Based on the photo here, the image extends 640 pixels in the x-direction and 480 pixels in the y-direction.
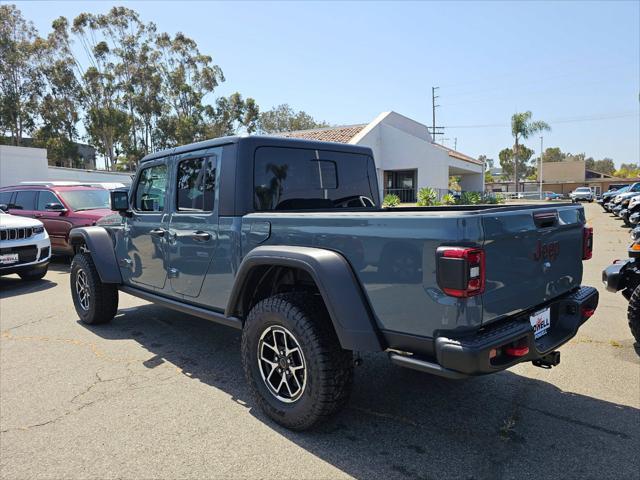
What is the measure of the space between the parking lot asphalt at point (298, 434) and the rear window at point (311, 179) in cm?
155

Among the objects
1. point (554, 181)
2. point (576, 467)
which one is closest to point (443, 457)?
point (576, 467)

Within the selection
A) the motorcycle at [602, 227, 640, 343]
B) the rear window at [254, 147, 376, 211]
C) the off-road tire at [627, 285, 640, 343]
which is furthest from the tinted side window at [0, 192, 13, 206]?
the off-road tire at [627, 285, 640, 343]

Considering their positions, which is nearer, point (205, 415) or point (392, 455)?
point (392, 455)

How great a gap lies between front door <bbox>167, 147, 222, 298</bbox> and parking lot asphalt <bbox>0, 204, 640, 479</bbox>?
3.00 feet

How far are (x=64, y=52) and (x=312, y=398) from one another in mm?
47727

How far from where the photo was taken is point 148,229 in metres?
4.40

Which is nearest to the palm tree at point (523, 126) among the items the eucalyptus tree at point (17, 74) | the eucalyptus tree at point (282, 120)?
the eucalyptus tree at point (282, 120)

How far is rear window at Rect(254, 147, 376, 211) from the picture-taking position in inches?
143

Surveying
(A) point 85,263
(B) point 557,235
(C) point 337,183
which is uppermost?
(C) point 337,183

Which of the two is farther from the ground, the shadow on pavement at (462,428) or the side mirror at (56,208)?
the side mirror at (56,208)

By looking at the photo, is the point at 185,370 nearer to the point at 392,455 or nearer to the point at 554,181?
the point at 392,455

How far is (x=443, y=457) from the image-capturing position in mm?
2719

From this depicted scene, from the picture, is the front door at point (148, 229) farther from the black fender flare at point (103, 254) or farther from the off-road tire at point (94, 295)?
the off-road tire at point (94, 295)

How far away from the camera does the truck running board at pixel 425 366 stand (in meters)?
2.32
